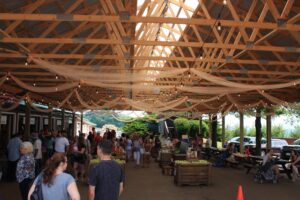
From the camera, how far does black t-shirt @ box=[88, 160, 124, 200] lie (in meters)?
4.01

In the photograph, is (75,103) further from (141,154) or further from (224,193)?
(224,193)

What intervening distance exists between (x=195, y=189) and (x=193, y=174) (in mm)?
622

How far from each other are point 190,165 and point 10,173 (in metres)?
4.85

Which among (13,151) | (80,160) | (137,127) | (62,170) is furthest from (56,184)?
(137,127)

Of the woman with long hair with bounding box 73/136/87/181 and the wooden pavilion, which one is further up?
the wooden pavilion

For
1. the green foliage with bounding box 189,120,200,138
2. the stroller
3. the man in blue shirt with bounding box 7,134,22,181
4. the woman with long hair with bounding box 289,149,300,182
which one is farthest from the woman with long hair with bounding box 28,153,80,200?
the green foliage with bounding box 189,120,200,138

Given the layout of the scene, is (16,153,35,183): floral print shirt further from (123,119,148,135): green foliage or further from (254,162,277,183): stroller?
(123,119,148,135): green foliage

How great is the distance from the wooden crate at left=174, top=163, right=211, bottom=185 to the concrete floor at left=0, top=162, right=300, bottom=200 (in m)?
0.20

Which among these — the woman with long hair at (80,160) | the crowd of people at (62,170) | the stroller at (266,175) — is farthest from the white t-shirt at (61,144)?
the stroller at (266,175)

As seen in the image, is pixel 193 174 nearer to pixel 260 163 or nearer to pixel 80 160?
pixel 80 160

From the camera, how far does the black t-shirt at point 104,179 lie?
4008mm

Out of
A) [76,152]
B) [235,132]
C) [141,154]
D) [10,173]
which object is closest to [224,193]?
[76,152]

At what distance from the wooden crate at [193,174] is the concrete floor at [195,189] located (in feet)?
0.66

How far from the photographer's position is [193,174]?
10.8 metres
